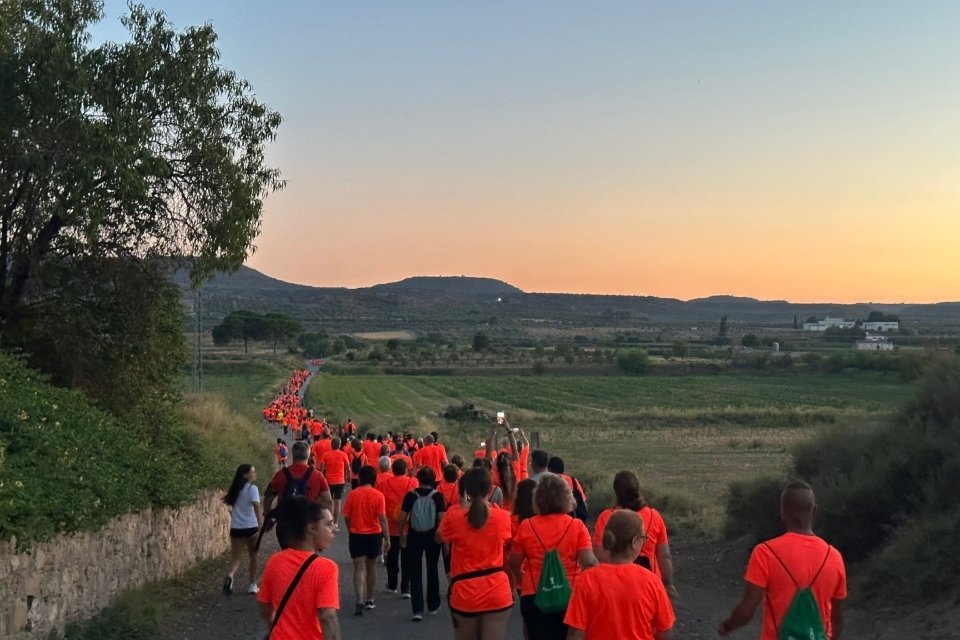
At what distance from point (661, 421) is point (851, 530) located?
3718 cm

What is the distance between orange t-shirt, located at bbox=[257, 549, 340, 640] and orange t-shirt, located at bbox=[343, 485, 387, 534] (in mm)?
5741

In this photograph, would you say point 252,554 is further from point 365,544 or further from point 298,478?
point 365,544

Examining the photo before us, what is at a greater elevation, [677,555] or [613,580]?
[613,580]

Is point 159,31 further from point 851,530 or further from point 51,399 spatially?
point 851,530

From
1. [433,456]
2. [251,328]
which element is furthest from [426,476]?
[251,328]

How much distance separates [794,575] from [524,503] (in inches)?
118

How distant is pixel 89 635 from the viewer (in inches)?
364

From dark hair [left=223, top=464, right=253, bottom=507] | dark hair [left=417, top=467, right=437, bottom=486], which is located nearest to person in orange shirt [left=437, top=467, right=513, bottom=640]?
dark hair [left=417, top=467, right=437, bottom=486]

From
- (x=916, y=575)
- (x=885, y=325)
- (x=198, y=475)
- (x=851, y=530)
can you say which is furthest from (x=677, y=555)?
(x=885, y=325)

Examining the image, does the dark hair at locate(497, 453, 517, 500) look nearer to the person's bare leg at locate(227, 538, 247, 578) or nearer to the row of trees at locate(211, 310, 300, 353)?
the person's bare leg at locate(227, 538, 247, 578)

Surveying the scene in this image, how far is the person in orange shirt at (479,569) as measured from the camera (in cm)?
736

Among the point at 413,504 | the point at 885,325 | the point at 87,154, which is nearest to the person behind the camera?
the point at 413,504

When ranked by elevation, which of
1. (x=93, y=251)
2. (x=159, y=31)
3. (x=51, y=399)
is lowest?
(x=51, y=399)

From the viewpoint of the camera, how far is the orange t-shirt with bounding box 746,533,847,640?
5.38 m
